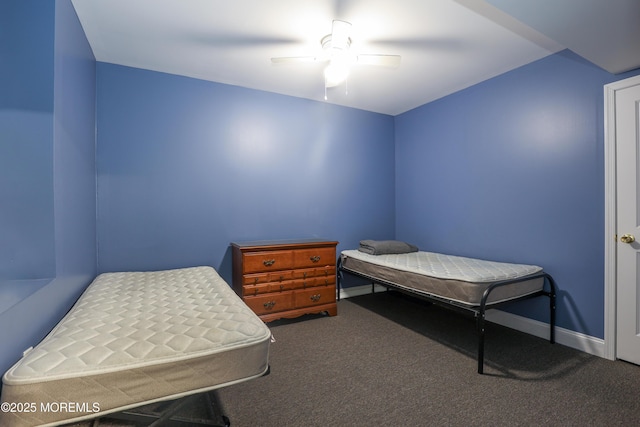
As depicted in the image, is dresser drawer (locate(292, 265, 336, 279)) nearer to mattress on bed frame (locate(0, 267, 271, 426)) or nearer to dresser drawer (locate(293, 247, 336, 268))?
dresser drawer (locate(293, 247, 336, 268))

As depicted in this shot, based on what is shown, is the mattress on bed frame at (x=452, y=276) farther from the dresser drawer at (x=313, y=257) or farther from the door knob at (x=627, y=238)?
the door knob at (x=627, y=238)

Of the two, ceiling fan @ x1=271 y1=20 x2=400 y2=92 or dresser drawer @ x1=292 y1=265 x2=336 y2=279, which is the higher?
ceiling fan @ x1=271 y1=20 x2=400 y2=92

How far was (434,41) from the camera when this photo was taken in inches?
92.3

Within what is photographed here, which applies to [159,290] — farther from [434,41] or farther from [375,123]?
[375,123]

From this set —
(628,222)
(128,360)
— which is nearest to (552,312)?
(628,222)

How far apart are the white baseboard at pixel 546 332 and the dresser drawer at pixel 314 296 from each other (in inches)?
66.5

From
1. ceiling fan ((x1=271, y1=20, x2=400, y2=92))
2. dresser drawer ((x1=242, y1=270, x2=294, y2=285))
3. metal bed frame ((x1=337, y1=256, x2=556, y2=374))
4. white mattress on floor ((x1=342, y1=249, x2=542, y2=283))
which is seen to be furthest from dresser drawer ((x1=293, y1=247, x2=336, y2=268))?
ceiling fan ((x1=271, y1=20, x2=400, y2=92))

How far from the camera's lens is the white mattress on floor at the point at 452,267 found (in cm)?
225

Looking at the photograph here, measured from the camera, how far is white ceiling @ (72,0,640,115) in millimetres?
1631

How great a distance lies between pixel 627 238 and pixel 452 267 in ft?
4.03

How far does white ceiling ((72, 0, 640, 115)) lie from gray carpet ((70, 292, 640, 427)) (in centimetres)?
220

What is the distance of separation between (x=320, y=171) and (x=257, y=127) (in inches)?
38.1

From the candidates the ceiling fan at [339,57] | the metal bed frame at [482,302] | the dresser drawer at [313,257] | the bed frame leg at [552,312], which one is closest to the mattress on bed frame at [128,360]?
the dresser drawer at [313,257]

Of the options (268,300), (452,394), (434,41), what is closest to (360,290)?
(268,300)
